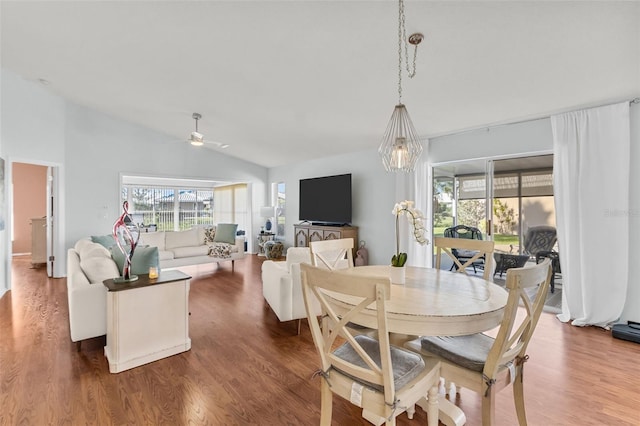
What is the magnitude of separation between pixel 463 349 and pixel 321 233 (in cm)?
461

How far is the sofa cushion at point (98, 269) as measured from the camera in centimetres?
276

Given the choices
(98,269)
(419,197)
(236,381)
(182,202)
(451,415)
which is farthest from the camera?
(182,202)

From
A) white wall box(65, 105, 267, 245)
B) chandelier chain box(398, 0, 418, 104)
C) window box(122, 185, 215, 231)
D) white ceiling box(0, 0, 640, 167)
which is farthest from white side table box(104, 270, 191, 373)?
window box(122, 185, 215, 231)

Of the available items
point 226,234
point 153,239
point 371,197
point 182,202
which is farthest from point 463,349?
point 182,202

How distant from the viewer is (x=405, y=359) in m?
1.57

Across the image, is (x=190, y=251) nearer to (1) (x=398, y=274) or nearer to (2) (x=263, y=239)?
(2) (x=263, y=239)

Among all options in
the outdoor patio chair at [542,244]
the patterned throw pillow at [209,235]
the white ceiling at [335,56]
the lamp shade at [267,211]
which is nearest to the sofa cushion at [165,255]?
the patterned throw pillow at [209,235]

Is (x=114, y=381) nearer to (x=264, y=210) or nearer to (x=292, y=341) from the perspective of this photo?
(x=292, y=341)

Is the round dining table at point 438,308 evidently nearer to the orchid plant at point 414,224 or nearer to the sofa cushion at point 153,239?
the orchid plant at point 414,224

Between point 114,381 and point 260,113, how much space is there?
3.78 m

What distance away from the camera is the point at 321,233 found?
20.3ft

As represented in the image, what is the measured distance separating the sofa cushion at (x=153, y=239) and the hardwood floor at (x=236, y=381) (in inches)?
95.1

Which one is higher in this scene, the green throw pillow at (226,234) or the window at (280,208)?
the window at (280,208)

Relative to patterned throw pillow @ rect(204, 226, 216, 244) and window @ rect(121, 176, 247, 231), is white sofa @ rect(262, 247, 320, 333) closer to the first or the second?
patterned throw pillow @ rect(204, 226, 216, 244)
